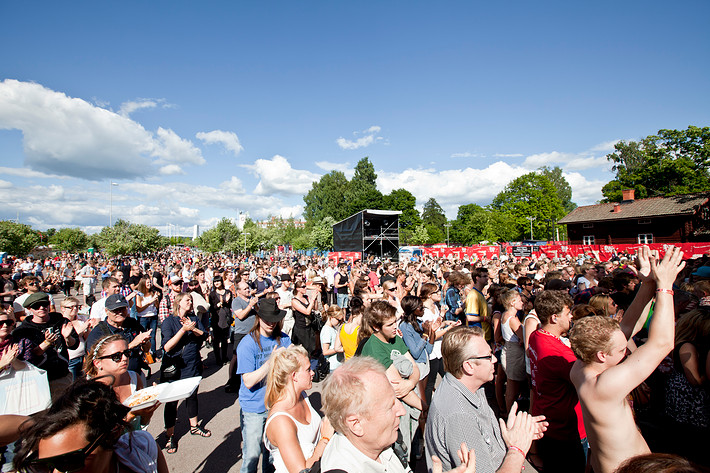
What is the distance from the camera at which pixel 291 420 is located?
2174 millimetres

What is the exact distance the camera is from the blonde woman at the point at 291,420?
6.81 ft

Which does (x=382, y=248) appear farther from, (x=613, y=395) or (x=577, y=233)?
(x=613, y=395)

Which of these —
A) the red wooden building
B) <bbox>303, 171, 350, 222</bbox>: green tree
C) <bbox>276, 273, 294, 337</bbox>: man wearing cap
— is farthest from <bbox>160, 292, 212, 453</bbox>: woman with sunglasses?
<bbox>303, 171, 350, 222</bbox>: green tree

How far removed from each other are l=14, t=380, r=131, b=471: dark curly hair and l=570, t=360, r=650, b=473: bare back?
263 centimetres

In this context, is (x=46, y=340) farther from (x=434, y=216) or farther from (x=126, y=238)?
(x=434, y=216)

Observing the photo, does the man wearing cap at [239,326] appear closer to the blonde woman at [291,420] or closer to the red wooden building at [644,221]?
the blonde woman at [291,420]

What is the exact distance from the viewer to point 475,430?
197 centimetres

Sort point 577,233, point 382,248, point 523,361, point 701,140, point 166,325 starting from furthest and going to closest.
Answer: point 577,233 < point 701,140 < point 382,248 < point 166,325 < point 523,361

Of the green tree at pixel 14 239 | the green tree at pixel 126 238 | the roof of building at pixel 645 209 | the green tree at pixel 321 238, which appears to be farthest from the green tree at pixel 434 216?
the green tree at pixel 14 239

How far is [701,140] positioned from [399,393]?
46.1 meters

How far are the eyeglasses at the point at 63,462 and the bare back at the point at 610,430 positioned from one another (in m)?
2.68

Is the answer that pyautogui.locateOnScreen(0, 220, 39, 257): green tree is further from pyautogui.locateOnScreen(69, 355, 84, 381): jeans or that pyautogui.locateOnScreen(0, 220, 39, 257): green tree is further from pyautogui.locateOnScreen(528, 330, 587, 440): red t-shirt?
pyautogui.locateOnScreen(528, 330, 587, 440): red t-shirt

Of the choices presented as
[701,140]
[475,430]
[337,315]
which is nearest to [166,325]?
[337,315]

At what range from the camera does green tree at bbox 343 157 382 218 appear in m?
55.0
